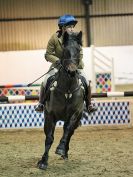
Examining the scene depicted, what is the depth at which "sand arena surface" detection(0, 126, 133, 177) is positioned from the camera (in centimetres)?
537

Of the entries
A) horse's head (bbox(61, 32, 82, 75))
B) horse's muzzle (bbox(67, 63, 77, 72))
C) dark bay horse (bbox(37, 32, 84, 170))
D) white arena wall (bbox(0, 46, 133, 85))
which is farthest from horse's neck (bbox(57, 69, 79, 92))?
white arena wall (bbox(0, 46, 133, 85))

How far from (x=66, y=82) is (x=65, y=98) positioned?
204 mm

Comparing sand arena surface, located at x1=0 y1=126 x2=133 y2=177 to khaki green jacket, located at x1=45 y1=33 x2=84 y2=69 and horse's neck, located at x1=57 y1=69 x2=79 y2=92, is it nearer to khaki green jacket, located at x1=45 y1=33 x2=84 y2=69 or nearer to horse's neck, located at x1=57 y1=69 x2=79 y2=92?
horse's neck, located at x1=57 y1=69 x2=79 y2=92

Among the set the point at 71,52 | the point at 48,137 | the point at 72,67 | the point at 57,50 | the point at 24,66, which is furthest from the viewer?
the point at 24,66

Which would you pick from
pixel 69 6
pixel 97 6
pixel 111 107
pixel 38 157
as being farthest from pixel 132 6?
pixel 38 157

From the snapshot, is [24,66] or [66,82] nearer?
[66,82]

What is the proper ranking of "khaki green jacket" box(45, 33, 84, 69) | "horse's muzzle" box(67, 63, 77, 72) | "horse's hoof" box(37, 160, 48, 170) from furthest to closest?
"khaki green jacket" box(45, 33, 84, 69), "horse's hoof" box(37, 160, 48, 170), "horse's muzzle" box(67, 63, 77, 72)

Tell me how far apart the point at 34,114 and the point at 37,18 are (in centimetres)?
1214

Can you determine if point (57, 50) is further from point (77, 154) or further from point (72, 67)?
point (77, 154)

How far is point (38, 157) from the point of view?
6.41 m

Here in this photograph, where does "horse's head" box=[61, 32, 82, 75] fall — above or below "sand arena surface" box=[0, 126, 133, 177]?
above

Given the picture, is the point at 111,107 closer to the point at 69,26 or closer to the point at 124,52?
the point at 69,26

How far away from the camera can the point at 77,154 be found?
6.64 m

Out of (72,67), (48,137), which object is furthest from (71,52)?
(48,137)
